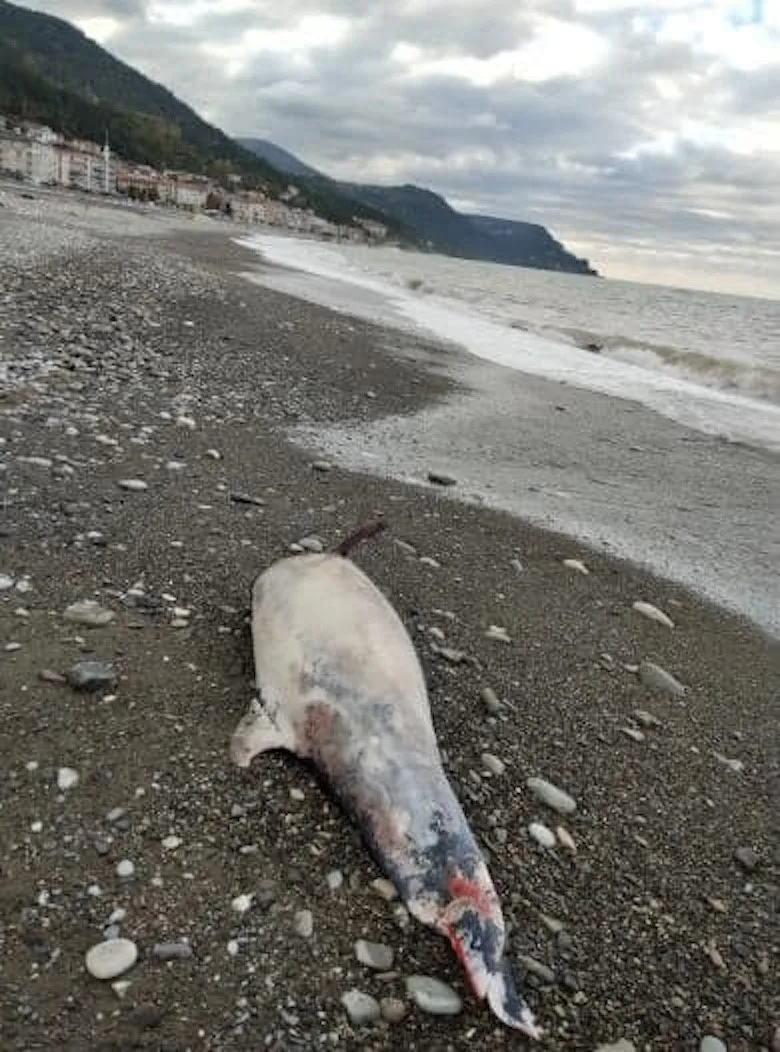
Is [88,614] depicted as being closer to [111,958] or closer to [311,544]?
[311,544]

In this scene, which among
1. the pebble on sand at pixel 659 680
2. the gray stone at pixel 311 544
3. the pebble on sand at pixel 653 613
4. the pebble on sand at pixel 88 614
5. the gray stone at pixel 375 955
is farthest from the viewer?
the pebble on sand at pixel 653 613

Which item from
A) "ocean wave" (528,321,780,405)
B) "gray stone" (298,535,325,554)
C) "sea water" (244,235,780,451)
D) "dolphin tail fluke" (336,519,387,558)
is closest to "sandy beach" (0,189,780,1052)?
"gray stone" (298,535,325,554)

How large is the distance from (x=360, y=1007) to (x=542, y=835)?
1290mm

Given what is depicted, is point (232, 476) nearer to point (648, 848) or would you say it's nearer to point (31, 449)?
point (31, 449)

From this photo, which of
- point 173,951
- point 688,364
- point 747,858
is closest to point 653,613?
point 747,858

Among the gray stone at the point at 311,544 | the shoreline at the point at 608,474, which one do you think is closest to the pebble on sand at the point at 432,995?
the gray stone at the point at 311,544

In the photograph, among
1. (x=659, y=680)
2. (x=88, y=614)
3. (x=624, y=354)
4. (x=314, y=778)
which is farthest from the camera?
(x=624, y=354)

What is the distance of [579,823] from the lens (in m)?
4.08

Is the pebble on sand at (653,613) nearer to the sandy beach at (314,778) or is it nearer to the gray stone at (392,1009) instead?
the sandy beach at (314,778)

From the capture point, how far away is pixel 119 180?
151 m

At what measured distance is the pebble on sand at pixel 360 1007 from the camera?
285 cm

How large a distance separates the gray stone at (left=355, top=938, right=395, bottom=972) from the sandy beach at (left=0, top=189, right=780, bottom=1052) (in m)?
0.04

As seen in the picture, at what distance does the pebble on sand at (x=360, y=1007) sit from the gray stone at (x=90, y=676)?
1.93 metres

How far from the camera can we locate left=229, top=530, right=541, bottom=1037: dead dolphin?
10.2ft
